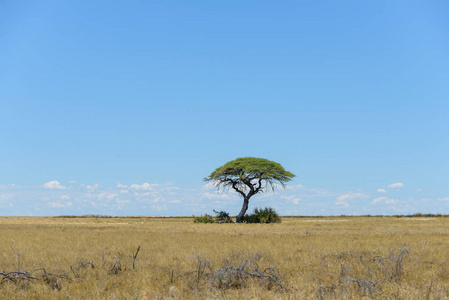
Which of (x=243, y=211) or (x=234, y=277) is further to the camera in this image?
(x=243, y=211)

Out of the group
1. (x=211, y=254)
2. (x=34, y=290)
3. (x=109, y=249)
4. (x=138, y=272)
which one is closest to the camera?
(x=34, y=290)

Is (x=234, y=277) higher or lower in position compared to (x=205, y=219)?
lower

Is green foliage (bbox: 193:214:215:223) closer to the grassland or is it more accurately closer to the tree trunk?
the tree trunk

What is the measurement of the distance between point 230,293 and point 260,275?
4.33 feet

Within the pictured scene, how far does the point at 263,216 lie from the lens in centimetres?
4703

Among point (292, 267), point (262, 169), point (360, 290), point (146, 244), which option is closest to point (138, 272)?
point (292, 267)

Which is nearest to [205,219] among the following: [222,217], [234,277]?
[222,217]

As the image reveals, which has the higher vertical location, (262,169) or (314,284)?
(262,169)

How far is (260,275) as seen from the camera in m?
11.4

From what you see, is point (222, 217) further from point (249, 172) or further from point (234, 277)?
point (234, 277)

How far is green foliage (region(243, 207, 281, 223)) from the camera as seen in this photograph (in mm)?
46531

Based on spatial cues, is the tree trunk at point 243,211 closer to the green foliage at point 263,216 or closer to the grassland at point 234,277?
the green foliage at point 263,216

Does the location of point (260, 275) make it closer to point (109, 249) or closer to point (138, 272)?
point (138, 272)

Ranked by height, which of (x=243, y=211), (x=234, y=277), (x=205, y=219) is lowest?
(x=234, y=277)
